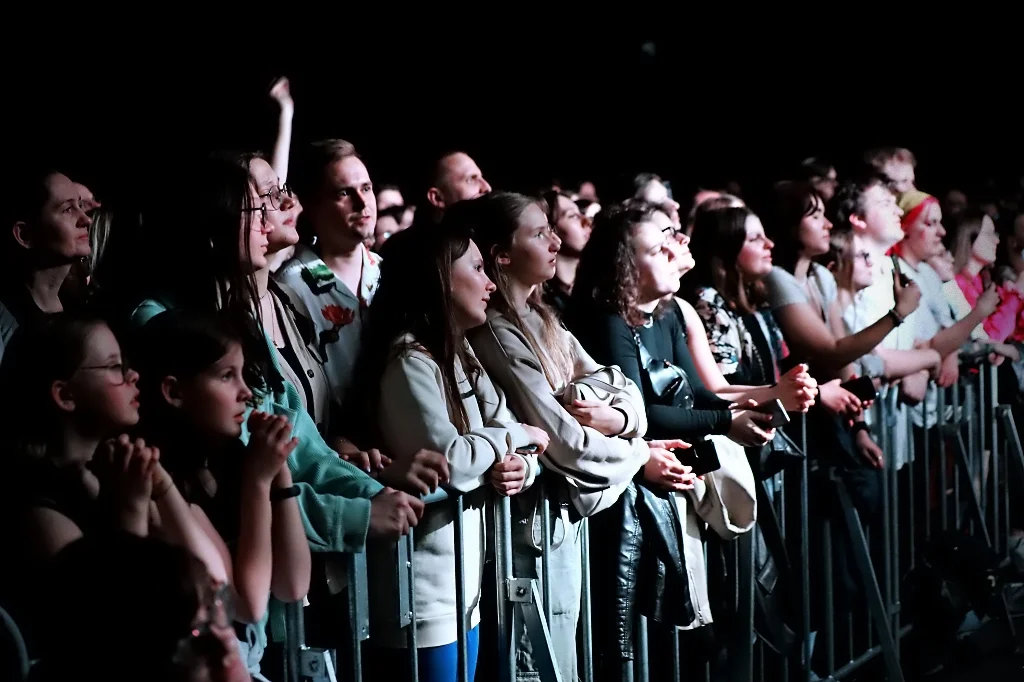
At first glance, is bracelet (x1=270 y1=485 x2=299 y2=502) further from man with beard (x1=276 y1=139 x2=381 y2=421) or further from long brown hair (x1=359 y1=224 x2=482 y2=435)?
man with beard (x1=276 y1=139 x2=381 y2=421)

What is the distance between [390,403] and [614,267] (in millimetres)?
1154

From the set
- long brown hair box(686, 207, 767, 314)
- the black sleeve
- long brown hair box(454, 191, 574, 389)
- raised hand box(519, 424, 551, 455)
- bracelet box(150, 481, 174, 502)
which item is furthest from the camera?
long brown hair box(686, 207, 767, 314)

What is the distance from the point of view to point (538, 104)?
28.6ft

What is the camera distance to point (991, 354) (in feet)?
19.7

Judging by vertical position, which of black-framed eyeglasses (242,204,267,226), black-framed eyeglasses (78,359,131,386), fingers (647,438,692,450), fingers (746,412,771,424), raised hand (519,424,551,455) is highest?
black-framed eyeglasses (242,204,267,226)

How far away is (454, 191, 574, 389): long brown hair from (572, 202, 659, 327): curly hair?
330 millimetres

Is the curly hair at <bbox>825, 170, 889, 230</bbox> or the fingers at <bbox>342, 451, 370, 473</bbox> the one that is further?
the curly hair at <bbox>825, 170, 889, 230</bbox>

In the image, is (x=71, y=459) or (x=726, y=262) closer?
(x=71, y=459)

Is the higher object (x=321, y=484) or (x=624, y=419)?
(x=624, y=419)

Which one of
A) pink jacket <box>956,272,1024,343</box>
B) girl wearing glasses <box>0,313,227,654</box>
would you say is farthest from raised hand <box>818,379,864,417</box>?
girl wearing glasses <box>0,313,227,654</box>

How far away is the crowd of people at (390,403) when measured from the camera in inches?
77.3

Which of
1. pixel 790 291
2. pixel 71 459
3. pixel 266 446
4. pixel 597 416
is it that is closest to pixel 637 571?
pixel 597 416

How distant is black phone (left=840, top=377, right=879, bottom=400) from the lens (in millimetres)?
4535

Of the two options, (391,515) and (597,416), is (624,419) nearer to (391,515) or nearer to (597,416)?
(597,416)
